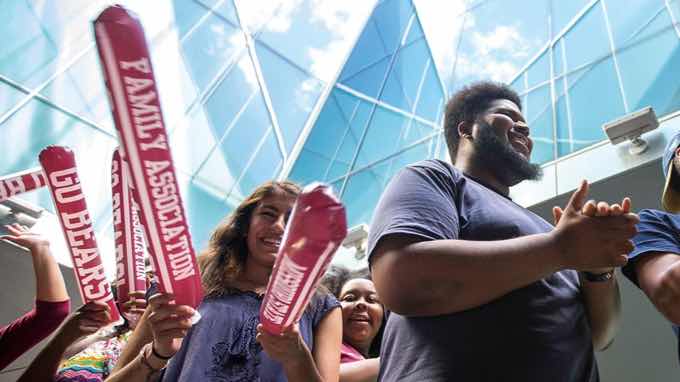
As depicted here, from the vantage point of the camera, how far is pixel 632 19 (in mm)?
7477

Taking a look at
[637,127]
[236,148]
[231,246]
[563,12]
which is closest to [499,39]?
[563,12]

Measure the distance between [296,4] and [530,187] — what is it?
8098 millimetres

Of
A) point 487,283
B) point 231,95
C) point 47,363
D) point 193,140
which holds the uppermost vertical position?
point 231,95

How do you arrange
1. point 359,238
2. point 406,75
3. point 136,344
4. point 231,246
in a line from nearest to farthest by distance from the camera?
point 136,344, point 231,246, point 359,238, point 406,75

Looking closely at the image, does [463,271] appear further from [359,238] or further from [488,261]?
[359,238]

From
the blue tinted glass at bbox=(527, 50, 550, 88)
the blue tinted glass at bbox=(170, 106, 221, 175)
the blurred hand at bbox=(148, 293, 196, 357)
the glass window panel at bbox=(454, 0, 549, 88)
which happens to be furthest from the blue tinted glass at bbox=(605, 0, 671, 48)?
the blurred hand at bbox=(148, 293, 196, 357)

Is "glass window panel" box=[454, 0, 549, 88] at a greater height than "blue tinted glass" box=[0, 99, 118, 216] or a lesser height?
greater

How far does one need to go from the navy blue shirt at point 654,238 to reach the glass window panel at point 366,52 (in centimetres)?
1118

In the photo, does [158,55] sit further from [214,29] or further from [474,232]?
[474,232]

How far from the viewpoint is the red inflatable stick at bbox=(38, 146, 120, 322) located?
179 centimetres

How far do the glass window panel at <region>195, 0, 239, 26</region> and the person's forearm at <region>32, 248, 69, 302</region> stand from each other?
837 cm

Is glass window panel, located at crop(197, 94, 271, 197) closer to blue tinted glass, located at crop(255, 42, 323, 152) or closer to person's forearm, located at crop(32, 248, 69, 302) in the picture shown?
blue tinted glass, located at crop(255, 42, 323, 152)

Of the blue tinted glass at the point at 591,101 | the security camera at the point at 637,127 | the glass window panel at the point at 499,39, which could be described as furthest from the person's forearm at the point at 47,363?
the glass window panel at the point at 499,39

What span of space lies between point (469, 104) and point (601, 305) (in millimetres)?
1155
